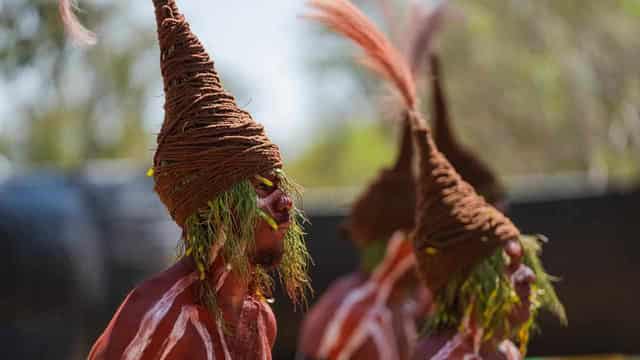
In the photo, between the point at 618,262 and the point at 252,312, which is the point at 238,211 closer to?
the point at 252,312

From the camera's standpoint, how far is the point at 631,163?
800 inches

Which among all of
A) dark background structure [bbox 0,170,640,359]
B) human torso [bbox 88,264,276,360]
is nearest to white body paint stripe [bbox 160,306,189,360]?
human torso [bbox 88,264,276,360]

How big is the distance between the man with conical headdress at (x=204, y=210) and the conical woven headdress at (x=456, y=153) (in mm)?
1921

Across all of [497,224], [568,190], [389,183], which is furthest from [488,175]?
[568,190]

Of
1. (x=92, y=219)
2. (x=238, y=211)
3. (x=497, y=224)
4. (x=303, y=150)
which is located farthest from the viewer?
(x=303, y=150)

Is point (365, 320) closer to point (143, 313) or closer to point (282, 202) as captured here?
point (282, 202)

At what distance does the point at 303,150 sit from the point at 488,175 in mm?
25182

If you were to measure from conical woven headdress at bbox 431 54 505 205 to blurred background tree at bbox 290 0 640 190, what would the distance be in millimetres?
12114

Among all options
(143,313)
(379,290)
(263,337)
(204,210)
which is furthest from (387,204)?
(143,313)

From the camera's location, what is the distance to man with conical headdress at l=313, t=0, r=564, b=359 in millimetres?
4043

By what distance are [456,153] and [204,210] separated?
2.52 m

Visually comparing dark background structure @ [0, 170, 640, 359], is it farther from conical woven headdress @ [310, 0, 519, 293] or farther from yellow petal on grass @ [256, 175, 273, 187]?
yellow petal on grass @ [256, 175, 273, 187]

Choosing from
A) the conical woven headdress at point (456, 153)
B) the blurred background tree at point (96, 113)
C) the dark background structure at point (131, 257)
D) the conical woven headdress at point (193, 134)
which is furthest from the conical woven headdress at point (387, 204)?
the blurred background tree at point (96, 113)

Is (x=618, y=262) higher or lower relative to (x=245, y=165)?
lower
